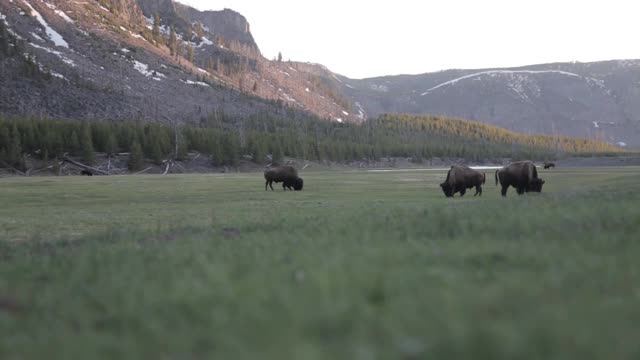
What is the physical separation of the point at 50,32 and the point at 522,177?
195919 mm

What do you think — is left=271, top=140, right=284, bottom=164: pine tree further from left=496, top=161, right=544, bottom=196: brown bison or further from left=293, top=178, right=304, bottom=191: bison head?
left=496, top=161, right=544, bottom=196: brown bison

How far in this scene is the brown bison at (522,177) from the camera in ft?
102

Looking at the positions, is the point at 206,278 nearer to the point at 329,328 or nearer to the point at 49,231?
the point at 329,328

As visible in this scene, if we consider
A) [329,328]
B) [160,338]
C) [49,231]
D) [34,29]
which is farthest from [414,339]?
[34,29]

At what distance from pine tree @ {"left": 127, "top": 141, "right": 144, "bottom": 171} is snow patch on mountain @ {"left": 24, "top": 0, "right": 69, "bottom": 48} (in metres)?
111

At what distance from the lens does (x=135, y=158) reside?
A: 93.9 meters

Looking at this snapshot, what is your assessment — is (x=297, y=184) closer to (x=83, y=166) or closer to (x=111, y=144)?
(x=83, y=166)

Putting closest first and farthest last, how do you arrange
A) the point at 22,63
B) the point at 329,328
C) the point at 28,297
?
the point at 329,328, the point at 28,297, the point at 22,63

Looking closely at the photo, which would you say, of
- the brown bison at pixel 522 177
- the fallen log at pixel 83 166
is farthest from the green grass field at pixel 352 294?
the fallen log at pixel 83 166

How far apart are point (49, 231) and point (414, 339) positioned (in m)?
16.9

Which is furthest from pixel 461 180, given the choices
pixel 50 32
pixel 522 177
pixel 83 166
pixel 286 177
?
pixel 50 32

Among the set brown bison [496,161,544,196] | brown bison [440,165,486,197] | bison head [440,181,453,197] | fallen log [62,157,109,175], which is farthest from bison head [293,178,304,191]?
fallen log [62,157,109,175]

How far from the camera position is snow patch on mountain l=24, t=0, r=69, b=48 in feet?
601

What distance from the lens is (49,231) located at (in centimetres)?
1825
